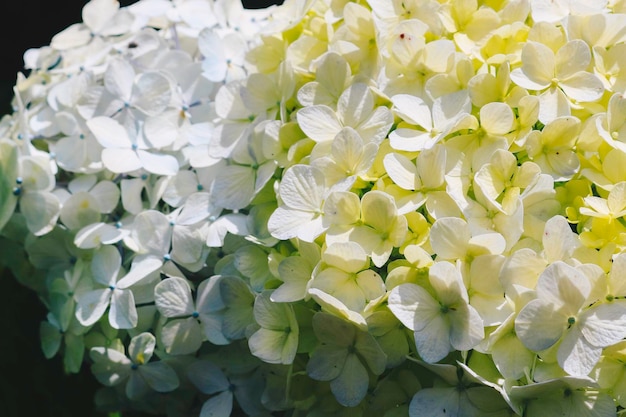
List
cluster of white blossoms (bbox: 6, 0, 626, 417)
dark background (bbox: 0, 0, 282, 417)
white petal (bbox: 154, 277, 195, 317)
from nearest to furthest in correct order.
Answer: cluster of white blossoms (bbox: 6, 0, 626, 417) < white petal (bbox: 154, 277, 195, 317) < dark background (bbox: 0, 0, 282, 417)

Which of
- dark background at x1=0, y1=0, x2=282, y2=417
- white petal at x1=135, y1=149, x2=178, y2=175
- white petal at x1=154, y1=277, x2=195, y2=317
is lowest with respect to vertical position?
dark background at x1=0, y1=0, x2=282, y2=417

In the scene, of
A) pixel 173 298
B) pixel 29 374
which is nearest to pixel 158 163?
pixel 173 298

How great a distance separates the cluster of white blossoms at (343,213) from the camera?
1.40 ft

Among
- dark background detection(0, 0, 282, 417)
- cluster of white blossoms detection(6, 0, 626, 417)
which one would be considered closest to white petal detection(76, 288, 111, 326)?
cluster of white blossoms detection(6, 0, 626, 417)

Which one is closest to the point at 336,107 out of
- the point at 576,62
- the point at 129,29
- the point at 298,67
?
the point at 298,67

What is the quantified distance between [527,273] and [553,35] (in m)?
0.18

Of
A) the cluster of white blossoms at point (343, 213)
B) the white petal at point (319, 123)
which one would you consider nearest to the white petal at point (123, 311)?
the cluster of white blossoms at point (343, 213)

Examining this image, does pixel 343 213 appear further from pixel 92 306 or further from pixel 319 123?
pixel 92 306

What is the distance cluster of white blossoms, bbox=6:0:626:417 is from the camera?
1.40ft

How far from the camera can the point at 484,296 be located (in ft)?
1.44

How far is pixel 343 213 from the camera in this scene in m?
0.46

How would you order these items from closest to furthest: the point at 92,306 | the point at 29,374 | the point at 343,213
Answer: the point at 343,213 < the point at 92,306 < the point at 29,374

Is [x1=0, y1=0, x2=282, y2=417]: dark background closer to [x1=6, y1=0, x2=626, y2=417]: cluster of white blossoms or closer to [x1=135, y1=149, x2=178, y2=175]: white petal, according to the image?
[x1=6, y1=0, x2=626, y2=417]: cluster of white blossoms

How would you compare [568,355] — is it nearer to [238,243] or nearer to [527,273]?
[527,273]
